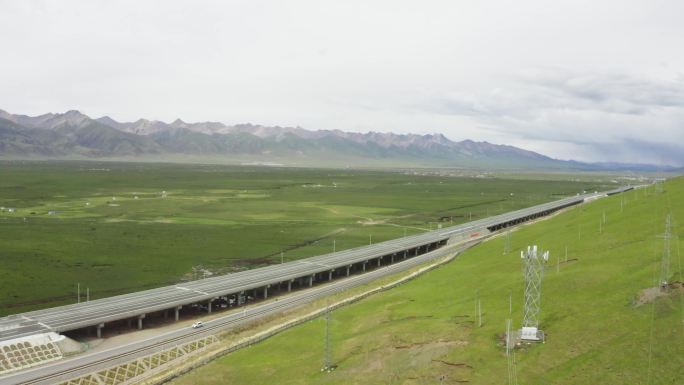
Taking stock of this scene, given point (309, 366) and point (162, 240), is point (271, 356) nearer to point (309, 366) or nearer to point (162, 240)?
point (309, 366)

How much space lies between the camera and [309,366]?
2461 inches

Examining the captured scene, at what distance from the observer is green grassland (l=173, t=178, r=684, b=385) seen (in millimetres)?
49156

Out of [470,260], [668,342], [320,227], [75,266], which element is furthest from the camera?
[320,227]

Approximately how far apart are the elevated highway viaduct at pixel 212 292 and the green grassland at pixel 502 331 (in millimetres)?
27501

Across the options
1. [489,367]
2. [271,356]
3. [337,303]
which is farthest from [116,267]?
[489,367]

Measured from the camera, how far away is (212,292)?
105 metres

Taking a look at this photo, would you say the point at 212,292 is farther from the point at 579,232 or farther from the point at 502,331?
the point at 579,232

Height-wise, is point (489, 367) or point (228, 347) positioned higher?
point (489, 367)

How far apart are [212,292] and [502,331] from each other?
2476 inches

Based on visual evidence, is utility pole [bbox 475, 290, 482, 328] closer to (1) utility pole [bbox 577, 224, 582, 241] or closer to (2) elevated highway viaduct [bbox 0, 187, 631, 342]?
(1) utility pole [bbox 577, 224, 582, 241]

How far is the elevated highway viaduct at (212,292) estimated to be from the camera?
85.4 meters

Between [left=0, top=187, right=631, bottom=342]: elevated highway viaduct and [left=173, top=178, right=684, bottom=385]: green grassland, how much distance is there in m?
27.5

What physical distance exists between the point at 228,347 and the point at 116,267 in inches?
2524

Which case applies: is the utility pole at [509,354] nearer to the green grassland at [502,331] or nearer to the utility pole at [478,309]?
the green grassland at [502,331]
